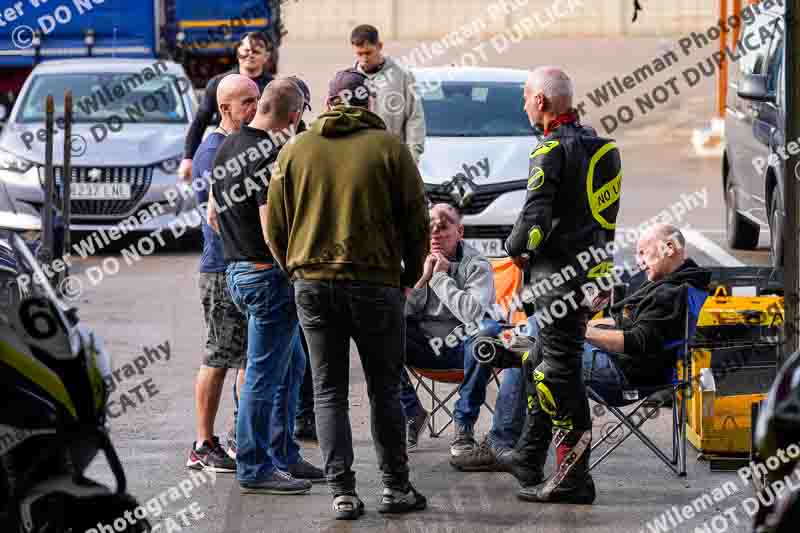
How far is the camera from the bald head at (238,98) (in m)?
7.66

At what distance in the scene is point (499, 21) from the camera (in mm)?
52500

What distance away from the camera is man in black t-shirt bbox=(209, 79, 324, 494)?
23.2 feet

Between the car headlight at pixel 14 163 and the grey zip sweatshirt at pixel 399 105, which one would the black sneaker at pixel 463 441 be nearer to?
the grey zip sweatshirt at pixel 399 105

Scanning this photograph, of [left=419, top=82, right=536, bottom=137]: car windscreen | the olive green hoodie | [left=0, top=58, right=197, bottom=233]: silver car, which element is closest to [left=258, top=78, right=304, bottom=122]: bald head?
the olive green hoodie

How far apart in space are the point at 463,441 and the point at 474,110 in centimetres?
669

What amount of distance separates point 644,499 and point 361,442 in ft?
5.72

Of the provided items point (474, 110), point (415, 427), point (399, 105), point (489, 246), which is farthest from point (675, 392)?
point (474, 110)

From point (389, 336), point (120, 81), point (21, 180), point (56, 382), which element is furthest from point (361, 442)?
point (120, 81)

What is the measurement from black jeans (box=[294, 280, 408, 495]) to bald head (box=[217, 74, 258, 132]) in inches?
48.3

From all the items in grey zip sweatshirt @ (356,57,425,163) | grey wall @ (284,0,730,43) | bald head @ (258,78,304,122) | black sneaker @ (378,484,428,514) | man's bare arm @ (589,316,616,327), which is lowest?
grey wall @ (284,0,730,43)

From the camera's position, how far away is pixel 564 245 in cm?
694

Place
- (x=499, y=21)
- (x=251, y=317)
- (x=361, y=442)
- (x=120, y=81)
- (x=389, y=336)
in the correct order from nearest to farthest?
1. (x=389, y=336)
2. (x=251, y=317)
3. (x=361, y=442)
4. (x=120, y=81)
5. (x=499, y=21)

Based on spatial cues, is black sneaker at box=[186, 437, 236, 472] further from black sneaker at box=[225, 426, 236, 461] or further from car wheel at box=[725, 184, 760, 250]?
car wheel at box=[725, 184, 760, 250]

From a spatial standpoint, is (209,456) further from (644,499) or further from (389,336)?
(644,499)
